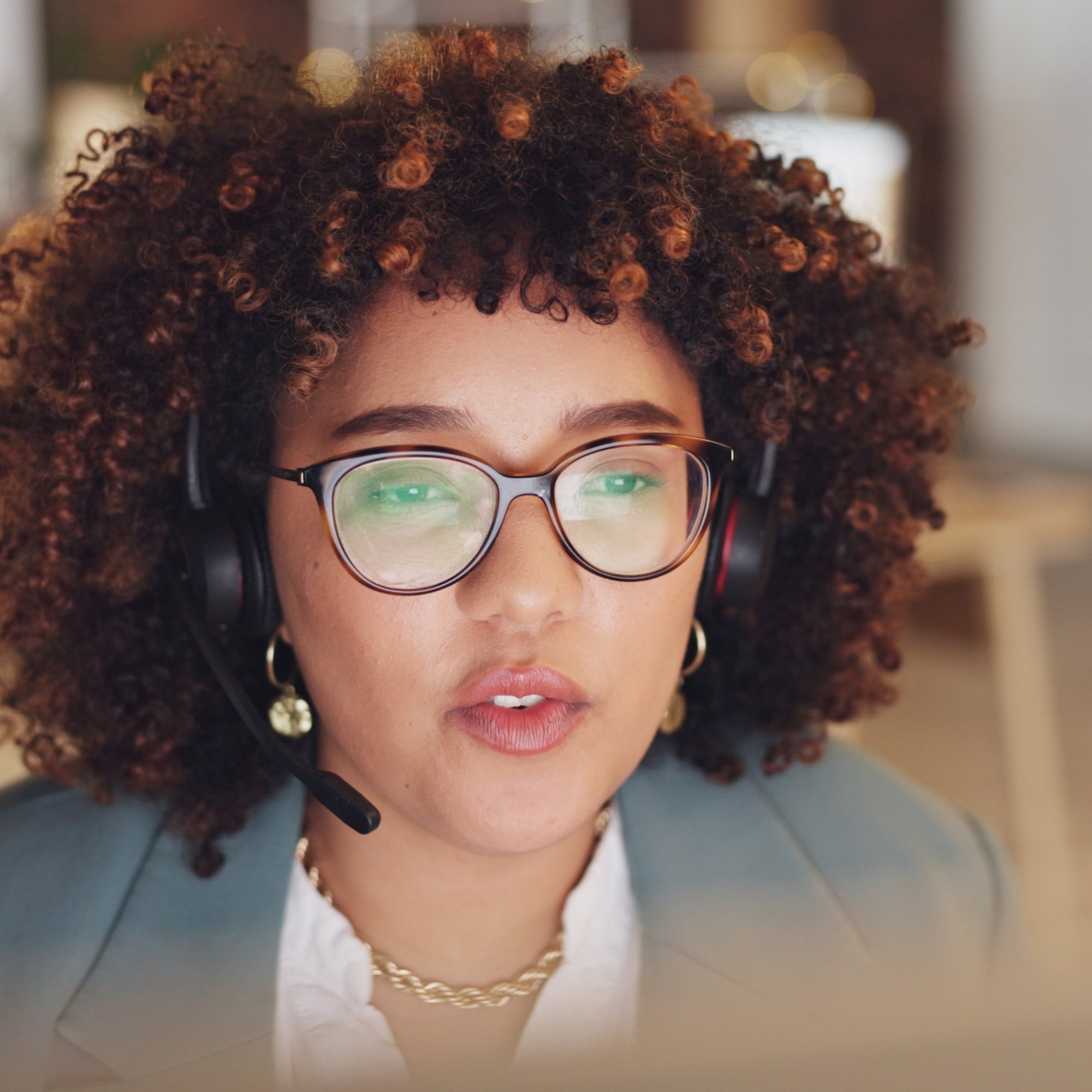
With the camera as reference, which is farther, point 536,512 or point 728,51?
point 728,51

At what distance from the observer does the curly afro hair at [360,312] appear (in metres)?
0.93

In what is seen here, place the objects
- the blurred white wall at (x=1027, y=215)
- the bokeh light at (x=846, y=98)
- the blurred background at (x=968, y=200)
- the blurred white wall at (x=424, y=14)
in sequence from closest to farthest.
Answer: the blurred background at (x=968, y=200) < the bokeh light at (x=846, y=98) < the blurred white wall at (x=424, y=14) < the blurred white wall at (x=1027, y=215)

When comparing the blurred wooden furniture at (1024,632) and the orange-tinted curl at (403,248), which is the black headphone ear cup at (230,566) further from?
the blurred wooden furniture at (1024,632)

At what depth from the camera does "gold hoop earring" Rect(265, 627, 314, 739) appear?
1052 millimetres

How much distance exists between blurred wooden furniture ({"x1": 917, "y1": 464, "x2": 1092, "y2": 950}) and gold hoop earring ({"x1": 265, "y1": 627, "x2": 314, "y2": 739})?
1.86 metres

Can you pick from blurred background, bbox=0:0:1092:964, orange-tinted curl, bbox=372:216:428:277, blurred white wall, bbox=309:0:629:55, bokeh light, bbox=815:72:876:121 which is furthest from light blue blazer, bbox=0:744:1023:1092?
blurred white wall, bbox=309:0:629:55

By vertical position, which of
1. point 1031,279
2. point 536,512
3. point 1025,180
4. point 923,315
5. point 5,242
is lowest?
point 536,512

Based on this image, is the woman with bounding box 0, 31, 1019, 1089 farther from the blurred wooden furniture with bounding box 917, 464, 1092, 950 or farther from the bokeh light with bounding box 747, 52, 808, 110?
the bokeh light with bounding box 747, 52, 808, 110

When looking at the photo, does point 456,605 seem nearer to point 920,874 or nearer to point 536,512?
point 536,512

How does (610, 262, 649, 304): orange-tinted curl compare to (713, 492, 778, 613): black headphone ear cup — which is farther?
(713, 492, 778, 613): black headphone ear cup

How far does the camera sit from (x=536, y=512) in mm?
910

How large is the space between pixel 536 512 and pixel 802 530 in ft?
1.43

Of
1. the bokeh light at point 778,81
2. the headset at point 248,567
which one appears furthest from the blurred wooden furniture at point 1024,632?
the headset at point 248,567

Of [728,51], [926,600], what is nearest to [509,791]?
[926,600]
